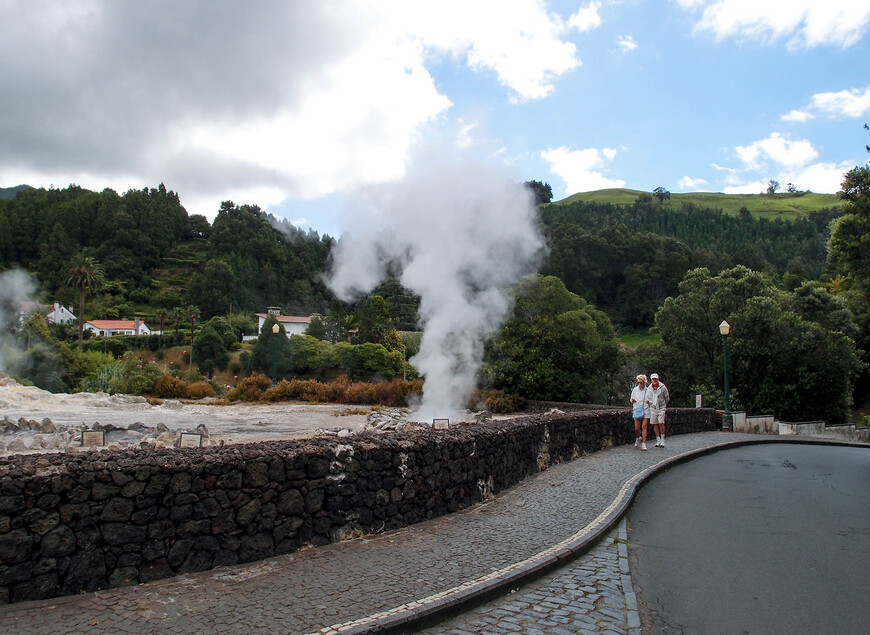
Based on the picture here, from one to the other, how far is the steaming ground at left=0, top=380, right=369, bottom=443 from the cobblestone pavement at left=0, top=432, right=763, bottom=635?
12181 millimetres

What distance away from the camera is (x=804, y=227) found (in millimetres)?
129375

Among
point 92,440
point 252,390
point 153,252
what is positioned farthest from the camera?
point 153,252

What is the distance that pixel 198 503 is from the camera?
550cm

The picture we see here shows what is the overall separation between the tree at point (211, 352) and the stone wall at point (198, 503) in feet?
221

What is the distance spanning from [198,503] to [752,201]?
646 feet

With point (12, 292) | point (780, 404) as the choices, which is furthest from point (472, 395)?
point (12, 292)

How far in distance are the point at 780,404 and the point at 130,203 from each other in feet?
404

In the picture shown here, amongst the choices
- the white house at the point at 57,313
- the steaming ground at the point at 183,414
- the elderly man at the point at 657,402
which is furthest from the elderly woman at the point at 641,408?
the white house at the point at 57,313

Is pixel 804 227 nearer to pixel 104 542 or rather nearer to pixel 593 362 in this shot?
pixel 593 362

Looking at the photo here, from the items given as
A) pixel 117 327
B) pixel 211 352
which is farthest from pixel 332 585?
pixel 117 327

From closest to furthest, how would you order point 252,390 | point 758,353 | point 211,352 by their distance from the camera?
point 252,390 → point 758,353 → point 211,352

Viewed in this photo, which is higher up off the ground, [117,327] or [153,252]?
[153,252]

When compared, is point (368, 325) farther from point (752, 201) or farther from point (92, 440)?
point (752, 201)

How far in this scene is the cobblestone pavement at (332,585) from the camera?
4418mm
